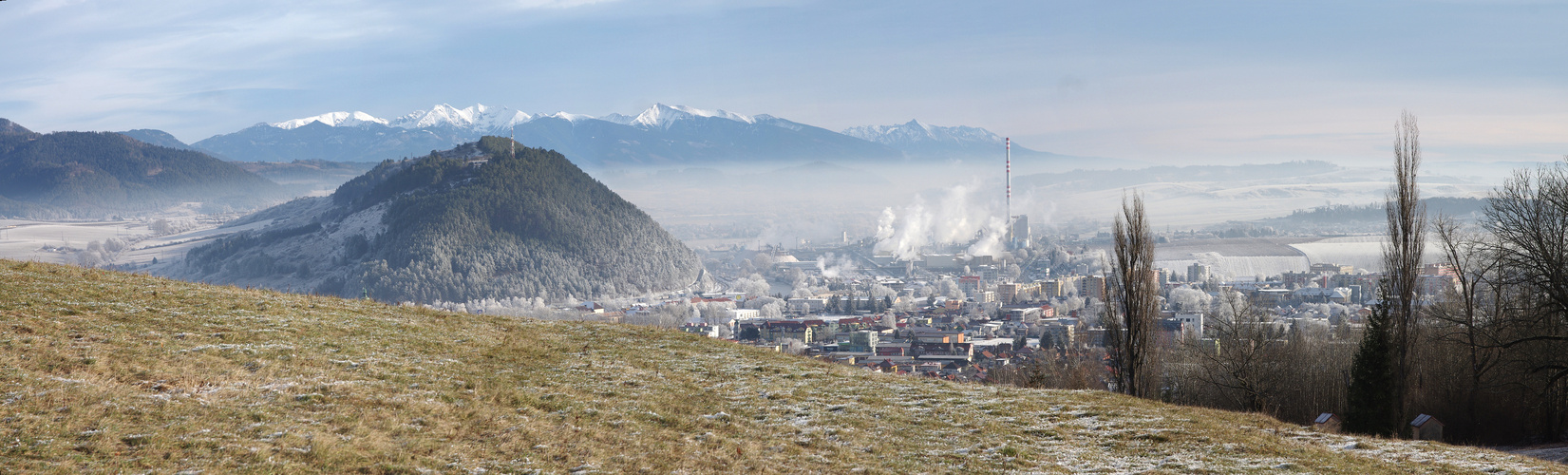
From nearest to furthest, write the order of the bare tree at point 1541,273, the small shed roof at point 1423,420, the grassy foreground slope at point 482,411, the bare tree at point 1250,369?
the grassy foreground slope at point 482,411
the small shed roof at point 1423,420
the bare tree at point 1541,273
the bare tree at point 1250,369

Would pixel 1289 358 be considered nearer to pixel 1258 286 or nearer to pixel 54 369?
pixel 54 369

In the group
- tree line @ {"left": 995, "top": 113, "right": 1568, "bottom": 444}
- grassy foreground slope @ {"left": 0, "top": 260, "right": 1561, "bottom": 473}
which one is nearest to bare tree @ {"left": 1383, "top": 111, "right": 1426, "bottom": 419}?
tree line @ {"left": 995, "top": 113, "right": 1568, "bottom": 444}

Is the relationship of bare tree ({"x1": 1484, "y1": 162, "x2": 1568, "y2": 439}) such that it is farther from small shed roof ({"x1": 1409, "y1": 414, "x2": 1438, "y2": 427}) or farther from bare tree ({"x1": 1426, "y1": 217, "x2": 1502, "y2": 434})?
small shed roof ({"x1": 1409, "y1": 414, "x2": 1438, "y2": 427})

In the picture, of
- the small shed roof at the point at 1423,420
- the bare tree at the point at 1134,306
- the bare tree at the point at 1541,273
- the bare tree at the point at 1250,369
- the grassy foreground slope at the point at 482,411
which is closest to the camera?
the grassy foreground slope at the point at 482,411

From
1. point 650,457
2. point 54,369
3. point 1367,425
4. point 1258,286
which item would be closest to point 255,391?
Result: point 54,369

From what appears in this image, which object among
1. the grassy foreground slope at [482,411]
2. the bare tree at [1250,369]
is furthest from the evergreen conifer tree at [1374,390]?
the grassy foreground slope at [482,411]

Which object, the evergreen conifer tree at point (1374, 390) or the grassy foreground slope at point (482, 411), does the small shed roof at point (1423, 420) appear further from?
the grassy foreground slope at point (482, 411)
